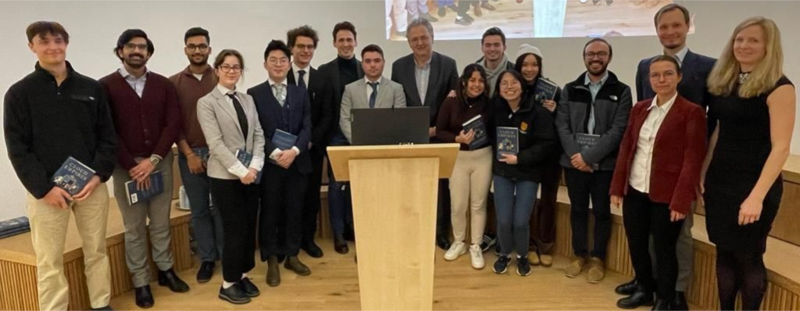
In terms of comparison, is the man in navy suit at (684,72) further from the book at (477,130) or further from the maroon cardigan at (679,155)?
the book at (477,130)

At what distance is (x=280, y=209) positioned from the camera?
10.4 feet

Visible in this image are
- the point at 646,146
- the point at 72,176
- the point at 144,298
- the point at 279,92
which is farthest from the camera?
the point at 279,92

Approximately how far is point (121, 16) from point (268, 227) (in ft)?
7.79

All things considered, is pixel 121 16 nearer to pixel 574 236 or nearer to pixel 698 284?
pixel 574 236

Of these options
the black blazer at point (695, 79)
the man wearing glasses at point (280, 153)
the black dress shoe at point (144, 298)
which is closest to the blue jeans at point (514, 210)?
the black blazer at point (695, 79)

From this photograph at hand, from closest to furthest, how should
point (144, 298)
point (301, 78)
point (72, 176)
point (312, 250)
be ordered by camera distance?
point (72, 176), point (144, 298), point (301, 78), point (312, 250)

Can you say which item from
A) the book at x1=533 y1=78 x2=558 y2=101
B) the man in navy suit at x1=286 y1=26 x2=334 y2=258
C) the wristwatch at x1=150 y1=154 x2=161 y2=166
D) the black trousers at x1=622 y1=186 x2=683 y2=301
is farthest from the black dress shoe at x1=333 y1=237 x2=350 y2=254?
the black trousers at x1=622 y1=186 x2=683 y2=301

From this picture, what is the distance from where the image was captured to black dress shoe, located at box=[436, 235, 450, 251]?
379 centimetres

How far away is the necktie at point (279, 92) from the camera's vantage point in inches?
120

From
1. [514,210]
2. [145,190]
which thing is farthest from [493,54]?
[145,190]

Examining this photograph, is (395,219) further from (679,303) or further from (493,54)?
(493,54)

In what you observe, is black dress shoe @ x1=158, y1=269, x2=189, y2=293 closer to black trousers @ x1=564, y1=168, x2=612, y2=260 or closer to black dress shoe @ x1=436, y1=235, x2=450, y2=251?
black dress shoe @ x1=436, y1=235, x2=450, y2=251

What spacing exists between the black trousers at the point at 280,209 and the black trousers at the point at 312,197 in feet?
1.00

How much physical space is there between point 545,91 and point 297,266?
1910mm
